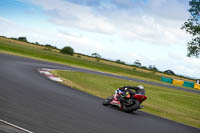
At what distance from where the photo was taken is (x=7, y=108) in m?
6.45

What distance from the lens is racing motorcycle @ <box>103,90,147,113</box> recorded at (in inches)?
400

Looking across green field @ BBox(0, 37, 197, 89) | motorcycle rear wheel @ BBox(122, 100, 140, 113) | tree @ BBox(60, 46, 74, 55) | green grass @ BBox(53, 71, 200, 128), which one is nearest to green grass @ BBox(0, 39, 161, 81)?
green field @ BBox(0, 37, 197, 89)

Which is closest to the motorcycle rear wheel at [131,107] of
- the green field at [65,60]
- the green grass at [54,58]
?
the green field at [65,60]

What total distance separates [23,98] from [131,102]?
4371 mm

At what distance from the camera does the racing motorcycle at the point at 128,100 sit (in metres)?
10.2

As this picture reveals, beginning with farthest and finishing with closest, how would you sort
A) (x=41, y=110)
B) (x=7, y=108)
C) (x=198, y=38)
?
(x=198, y=38) < (x=41, y=110) < (x=7, y=108)

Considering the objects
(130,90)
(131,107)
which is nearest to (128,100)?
(131,107)

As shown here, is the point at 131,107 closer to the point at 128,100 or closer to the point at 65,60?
the point at 128,100

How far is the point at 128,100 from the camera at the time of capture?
1041 cm

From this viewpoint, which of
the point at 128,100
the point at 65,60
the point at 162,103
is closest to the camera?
the point at 128,100

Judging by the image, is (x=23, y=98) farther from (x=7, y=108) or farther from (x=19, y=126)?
(x=19, y=126)

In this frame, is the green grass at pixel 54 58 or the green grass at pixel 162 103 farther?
the green grass at pixel 54 58

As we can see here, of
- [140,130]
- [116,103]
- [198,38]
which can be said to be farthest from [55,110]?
[198,38]

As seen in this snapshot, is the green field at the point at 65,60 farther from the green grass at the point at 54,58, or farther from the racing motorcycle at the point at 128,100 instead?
the racing motorcycle at the point at 128,100
